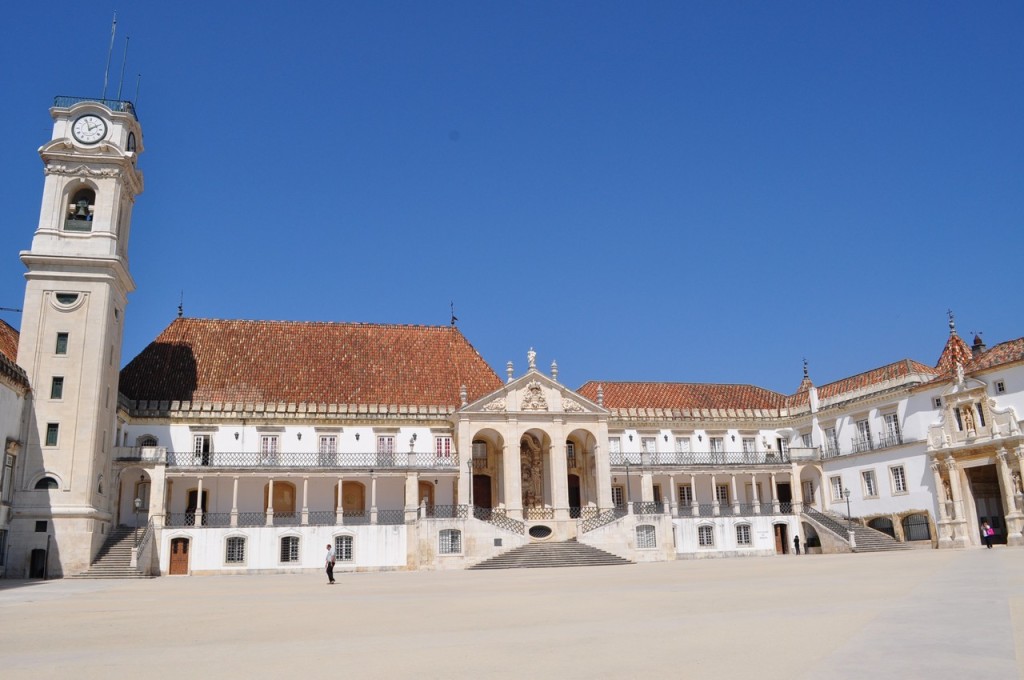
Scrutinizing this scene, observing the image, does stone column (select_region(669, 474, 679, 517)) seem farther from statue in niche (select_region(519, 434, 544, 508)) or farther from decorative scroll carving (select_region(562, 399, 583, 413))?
decorative scroll carving (select_region(562, 399, 583, 413))

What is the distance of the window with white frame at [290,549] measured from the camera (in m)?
33.8

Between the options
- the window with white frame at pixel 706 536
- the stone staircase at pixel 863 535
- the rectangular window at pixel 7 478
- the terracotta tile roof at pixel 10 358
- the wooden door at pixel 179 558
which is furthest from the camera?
the window with white frame at pixel 706 536

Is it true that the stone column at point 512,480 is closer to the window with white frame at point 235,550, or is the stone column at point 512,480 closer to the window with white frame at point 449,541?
the window with white frame at point 449,541

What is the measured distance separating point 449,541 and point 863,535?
19.4 meters

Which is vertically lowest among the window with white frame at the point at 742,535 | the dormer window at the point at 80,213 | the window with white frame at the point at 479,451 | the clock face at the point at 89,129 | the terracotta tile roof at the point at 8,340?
the window with white frame at the point at 742,535

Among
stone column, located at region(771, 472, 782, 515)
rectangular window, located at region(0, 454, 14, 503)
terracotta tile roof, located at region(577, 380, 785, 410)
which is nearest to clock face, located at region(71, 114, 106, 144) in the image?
rectangular window, located at region(0, 454, 14, 503)

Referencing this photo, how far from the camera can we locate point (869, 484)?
4075cm

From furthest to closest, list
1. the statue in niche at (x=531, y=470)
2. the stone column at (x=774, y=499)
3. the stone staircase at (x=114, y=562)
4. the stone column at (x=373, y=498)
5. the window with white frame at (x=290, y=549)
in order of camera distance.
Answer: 1. the stone column at (x=774, y=499)
2. the statue in niche at (x=531, y=470)
3. the stone column at (x=373, y=498)
4. the window with white frame at (x=290, y=549)
5. the stone staircase at (x=114, y=562)

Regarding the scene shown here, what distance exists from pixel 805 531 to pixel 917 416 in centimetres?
784

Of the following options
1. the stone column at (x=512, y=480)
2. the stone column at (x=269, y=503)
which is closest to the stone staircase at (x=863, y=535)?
the stone column at (x=512, y=480)

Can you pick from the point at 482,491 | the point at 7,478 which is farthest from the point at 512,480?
the point at 7,478

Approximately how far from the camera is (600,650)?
8.80m

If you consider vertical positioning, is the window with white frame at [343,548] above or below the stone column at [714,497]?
below

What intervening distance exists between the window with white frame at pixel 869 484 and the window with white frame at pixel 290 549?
89.8ft
